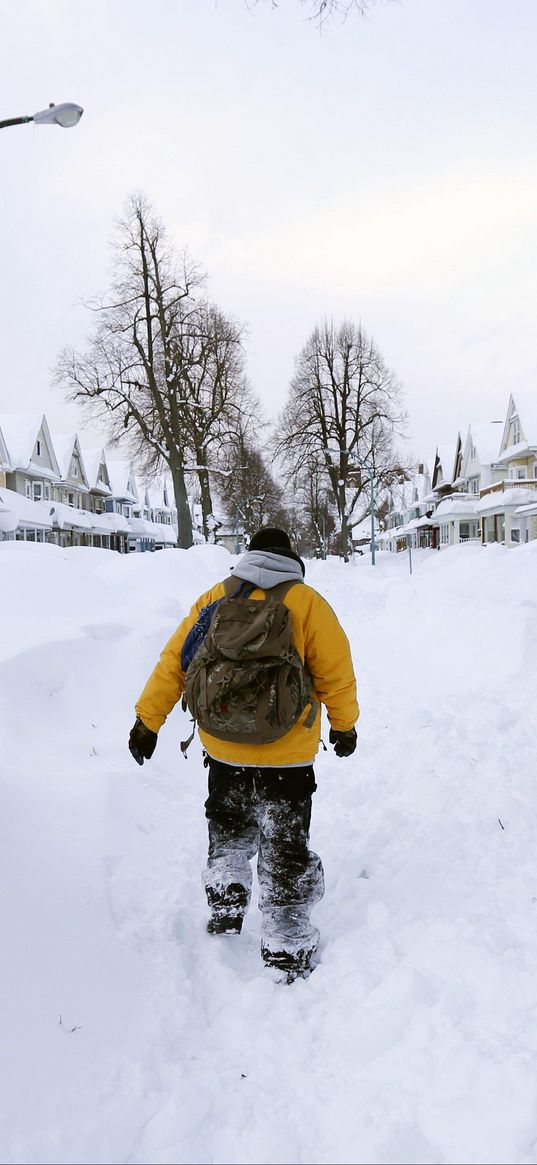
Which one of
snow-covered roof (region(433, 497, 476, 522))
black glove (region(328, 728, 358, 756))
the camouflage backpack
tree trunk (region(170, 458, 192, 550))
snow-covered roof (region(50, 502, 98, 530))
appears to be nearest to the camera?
the camouflage backpack

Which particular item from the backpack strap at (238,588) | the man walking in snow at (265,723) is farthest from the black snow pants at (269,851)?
the backpack strap at (238,588)

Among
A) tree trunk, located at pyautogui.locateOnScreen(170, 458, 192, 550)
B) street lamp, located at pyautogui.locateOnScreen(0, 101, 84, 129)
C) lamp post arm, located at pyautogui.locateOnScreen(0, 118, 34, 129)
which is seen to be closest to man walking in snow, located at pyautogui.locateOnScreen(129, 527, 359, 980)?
street lamp, located at pyautogui.locateOnScreen(0, 101, 84, 129)

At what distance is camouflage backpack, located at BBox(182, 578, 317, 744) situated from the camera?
2.60m

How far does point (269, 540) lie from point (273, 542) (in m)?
0.02

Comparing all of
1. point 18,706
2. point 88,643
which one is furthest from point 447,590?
point 18,706

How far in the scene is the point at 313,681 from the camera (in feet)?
9.42

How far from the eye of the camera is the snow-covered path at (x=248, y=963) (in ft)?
6.46

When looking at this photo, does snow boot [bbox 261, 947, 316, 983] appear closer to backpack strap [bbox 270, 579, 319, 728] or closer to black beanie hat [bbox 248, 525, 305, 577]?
backpack strap [bbox 270, 579, 319, 728]

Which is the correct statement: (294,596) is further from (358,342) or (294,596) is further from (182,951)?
(358,342)

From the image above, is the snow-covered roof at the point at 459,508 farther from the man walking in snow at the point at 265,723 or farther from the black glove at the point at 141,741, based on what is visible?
the black glove at the point at 141,741

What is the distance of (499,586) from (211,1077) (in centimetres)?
1106

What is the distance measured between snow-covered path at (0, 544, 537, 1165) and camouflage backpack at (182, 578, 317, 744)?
1001 millimetres

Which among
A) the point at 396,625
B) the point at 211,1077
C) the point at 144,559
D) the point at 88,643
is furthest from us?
the point at 144,559

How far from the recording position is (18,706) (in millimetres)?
4805
